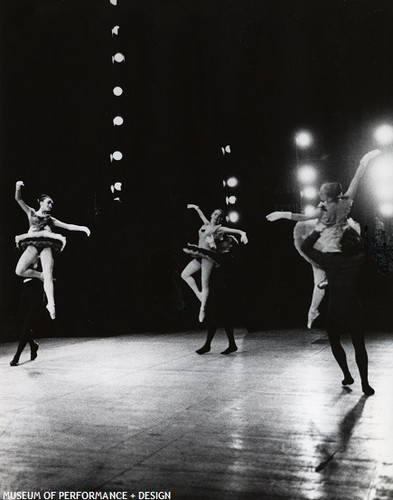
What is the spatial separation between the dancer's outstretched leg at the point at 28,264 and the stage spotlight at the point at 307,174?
21.0 ft

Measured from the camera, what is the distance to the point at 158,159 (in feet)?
44.1

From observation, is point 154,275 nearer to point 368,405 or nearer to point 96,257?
point 96,257

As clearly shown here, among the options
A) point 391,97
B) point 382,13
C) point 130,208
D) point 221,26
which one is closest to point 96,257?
point 130,208

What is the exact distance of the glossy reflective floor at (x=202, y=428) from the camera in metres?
3.57

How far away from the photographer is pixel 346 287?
5.93 metres

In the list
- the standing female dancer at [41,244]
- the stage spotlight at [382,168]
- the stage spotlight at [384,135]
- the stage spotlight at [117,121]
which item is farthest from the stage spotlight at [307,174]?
the standing female dancer at [41,244]

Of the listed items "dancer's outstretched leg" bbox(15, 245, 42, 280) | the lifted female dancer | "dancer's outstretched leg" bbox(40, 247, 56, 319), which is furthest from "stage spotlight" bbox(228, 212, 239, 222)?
the lifted female dancer

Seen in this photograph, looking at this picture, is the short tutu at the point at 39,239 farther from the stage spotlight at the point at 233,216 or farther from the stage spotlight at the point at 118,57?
the stage spotlight at the point at 233,216

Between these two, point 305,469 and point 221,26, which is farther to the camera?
point 221,26

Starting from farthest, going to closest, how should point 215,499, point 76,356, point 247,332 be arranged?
point 247,332 → point 76,356 → point 215,499

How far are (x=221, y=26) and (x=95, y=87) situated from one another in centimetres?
321

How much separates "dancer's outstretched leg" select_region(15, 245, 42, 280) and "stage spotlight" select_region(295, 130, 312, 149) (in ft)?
22.1

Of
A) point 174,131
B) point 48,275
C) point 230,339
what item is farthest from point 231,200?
point 48,275

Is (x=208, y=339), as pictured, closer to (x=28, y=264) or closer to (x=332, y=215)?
(x=28, y=264)
